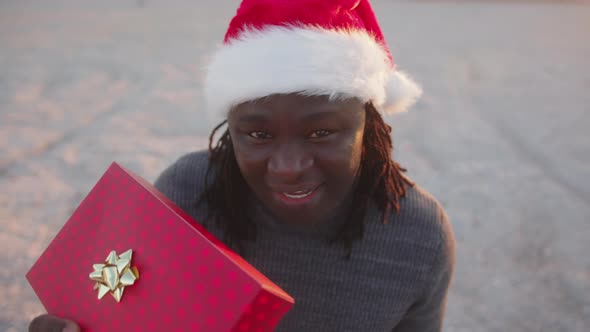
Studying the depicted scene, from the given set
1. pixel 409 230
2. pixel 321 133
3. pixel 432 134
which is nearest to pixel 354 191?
pixel 409 230

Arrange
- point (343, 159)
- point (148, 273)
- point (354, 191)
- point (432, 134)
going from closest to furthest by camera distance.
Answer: point (148, 273), point (343, 159), point (354, 191), point (432, 134)

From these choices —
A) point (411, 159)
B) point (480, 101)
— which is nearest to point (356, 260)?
point (411, 159)

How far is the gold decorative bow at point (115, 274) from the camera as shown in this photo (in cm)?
71

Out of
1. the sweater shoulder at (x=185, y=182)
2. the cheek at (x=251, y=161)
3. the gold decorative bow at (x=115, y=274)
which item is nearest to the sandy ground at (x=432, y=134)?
the sweater shoulder at (x=185, y=182)

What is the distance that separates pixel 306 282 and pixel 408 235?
22 cm

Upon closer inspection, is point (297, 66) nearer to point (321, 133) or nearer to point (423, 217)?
point (321, 133)

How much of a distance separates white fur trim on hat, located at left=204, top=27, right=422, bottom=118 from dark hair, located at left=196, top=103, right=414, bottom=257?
0.12 meters

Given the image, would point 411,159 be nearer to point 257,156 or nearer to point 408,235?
point 408,235

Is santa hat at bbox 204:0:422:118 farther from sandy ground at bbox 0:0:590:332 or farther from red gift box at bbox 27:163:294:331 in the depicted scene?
sandy ground at bbox 0:0:590:332

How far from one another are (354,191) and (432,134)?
170cm

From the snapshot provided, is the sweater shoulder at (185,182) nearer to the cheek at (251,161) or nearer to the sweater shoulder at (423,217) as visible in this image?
the cheek at (251,161)

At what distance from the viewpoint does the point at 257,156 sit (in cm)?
80

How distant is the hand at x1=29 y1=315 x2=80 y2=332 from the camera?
74 centimetres

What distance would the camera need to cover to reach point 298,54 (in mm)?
771
